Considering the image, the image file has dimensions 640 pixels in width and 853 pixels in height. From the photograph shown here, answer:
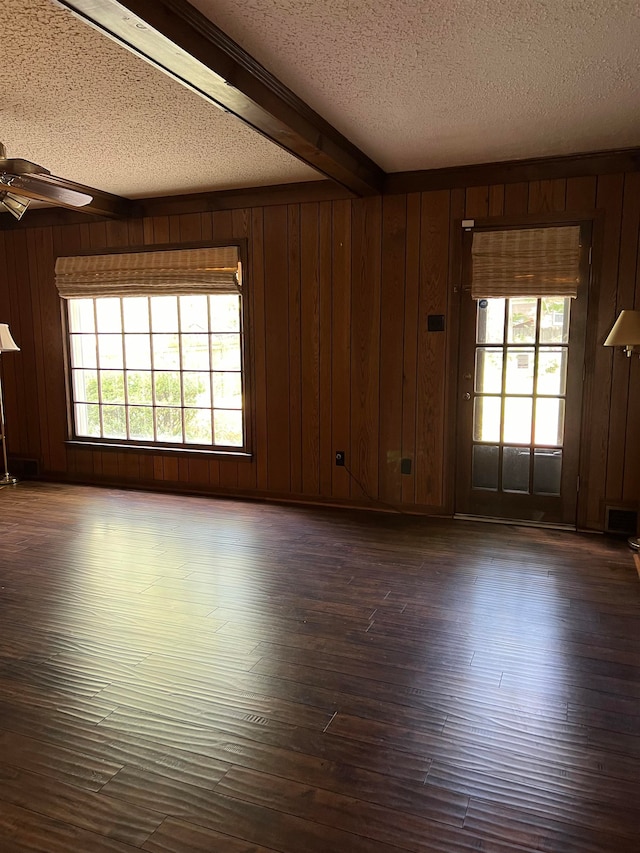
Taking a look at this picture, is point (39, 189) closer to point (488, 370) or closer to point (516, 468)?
point (488, 370)

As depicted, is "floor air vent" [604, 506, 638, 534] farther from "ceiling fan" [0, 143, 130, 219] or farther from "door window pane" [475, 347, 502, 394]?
"ceiling fan" [0, 143, 130, 219]

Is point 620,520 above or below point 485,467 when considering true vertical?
below

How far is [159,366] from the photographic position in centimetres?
545

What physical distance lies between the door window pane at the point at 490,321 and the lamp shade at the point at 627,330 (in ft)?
2.64

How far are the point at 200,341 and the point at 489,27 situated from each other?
3.46 m

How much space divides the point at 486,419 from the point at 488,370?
1.13 feet

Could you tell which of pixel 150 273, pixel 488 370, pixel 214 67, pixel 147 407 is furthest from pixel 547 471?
pixel 150 273

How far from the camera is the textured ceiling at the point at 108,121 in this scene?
2400mm

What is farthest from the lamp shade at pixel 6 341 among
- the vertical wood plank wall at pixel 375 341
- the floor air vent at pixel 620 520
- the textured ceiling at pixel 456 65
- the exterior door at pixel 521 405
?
the floor air vent at pixel 620 520

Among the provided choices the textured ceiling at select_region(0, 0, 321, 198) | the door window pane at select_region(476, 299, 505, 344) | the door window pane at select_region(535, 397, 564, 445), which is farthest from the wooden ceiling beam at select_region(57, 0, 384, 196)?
the door window pane at select_region(535, 397, 564, 445)

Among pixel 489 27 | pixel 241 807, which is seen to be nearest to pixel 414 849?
pixel 241 807

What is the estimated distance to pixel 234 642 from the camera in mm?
2688

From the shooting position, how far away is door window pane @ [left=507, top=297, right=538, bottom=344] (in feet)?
13.6

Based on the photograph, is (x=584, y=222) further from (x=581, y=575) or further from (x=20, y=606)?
(x=20, y=606)
